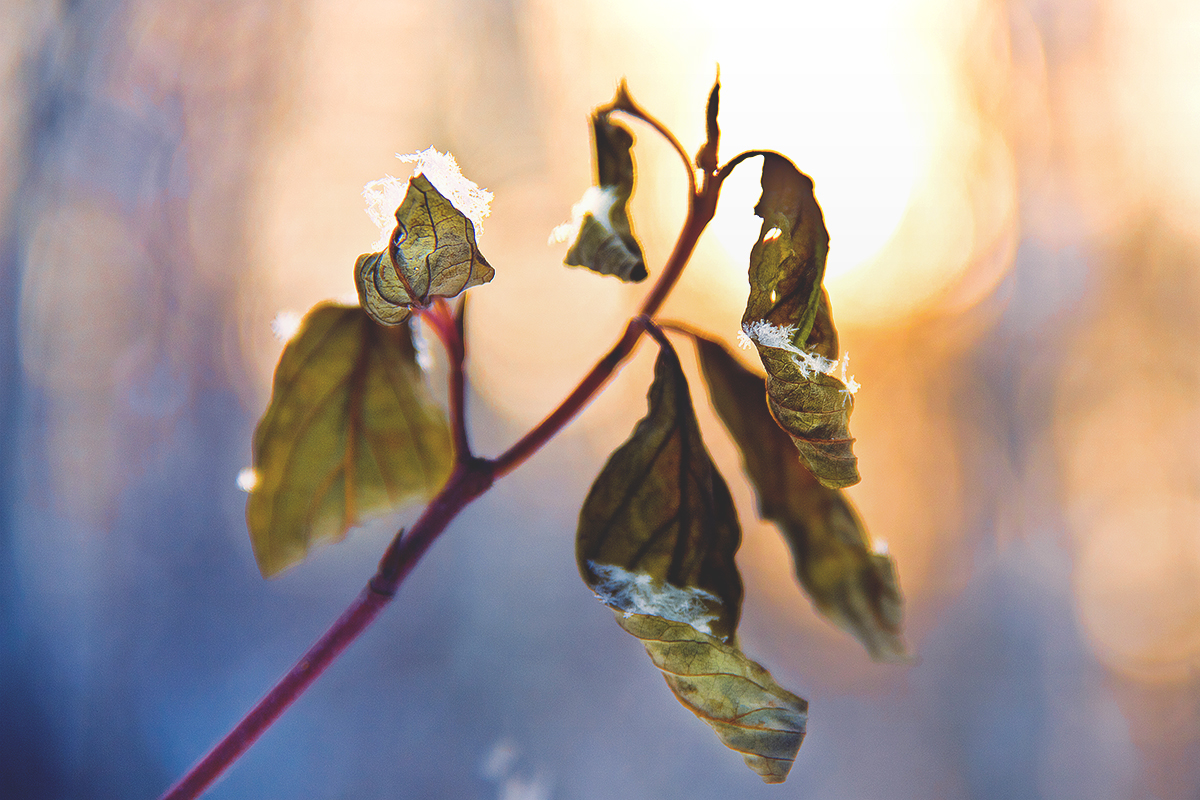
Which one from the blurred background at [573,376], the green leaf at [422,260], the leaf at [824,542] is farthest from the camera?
the blurred background at [573,376]

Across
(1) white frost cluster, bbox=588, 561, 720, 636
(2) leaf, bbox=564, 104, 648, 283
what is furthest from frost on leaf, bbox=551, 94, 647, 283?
(1) white frost cluster, bbox=588, 561, 720, 636

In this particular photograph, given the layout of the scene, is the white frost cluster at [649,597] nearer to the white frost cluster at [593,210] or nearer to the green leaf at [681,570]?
the green leaf at [681,570]

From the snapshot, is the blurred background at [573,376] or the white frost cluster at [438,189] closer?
the white frost cluster at [438,189]

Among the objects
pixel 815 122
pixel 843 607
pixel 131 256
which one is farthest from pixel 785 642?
pixel 131 256

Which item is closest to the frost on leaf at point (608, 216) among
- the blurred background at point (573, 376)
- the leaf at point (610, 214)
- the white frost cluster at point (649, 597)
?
the leaf at point (610, 214)

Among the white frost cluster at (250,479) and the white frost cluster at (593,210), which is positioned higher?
the white frost cluster at (593,210)

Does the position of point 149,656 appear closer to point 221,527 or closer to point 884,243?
point 221,527

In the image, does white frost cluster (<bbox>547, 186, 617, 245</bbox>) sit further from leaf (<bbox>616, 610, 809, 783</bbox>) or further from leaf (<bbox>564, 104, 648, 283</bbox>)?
leaf (<bbox>616, 610, 809, 783</bbox>)
